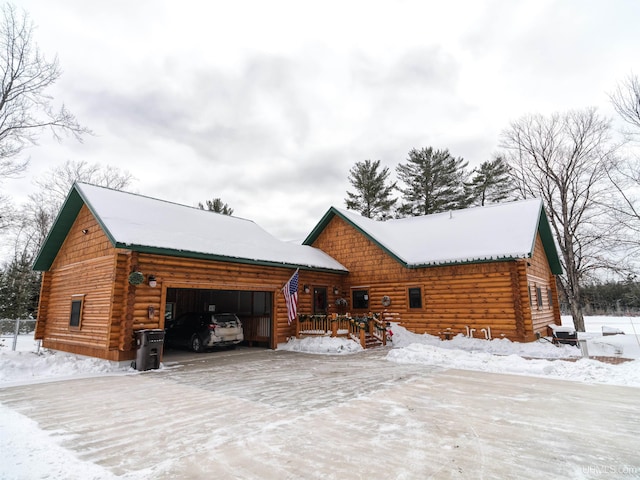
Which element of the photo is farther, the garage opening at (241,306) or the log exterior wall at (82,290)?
the garage opening at (241,306)

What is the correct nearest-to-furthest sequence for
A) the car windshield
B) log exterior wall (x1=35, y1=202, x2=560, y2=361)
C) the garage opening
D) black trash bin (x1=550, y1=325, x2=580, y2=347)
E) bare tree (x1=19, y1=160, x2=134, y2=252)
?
log exterior wall (x1=35, y1=202, x2=560, y2=361) < the car windshield < black trash bin (x1=550, y1=325, x2=580, y2=347) < the garage opening < bare tree (x1=19, y1=160, x2=134, y2=252)

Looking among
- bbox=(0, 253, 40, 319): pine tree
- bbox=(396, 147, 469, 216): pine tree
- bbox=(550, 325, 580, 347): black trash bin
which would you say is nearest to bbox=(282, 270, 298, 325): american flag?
bbox=(550, 325, 580, 347): black trash bin

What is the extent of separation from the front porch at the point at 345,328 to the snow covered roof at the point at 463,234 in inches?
124

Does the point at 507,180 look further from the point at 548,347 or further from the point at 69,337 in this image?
the point at 69,337

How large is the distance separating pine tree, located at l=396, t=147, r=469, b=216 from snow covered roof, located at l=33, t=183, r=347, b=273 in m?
19.8

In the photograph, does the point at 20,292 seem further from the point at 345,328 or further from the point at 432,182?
the point at 432,182

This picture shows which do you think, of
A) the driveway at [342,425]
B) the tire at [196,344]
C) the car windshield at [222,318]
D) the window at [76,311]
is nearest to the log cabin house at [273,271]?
the window at [76,311]

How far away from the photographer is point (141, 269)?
9891 millimetres

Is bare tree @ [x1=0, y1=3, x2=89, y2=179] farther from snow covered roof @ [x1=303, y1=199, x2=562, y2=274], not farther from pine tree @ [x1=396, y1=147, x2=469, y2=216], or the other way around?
pine tree @ [x1=396, y1=147, x2=469, y2=216]

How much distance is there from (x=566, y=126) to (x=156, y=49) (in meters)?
21.5

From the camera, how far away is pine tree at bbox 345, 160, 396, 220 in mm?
35125

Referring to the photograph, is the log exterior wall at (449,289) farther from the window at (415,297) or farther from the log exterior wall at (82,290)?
the log exterior wall at (82,290)

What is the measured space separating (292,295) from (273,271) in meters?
1.20

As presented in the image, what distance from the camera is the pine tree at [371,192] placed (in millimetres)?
35125
